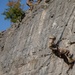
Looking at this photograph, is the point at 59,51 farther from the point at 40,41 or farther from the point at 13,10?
the point at 13,10

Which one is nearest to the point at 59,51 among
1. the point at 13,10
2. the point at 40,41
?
the point at 40,41

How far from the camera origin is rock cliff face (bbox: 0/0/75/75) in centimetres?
2472

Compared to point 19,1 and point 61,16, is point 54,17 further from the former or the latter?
point 19,1

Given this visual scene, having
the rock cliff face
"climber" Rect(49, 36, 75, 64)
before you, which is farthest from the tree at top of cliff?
"climber" Rect(49, 36, 75, 64)

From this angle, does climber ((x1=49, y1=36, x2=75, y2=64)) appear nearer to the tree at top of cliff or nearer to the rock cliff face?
the rock cliff face

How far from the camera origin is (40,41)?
2823 centimetres

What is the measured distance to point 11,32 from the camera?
37.4 m

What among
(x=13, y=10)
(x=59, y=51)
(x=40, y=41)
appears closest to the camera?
(x=59, y=51)

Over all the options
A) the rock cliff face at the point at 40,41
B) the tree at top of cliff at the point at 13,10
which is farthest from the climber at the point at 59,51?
the tree at top of cliff at the point at 13,10

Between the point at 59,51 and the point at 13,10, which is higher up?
the point at 13,10

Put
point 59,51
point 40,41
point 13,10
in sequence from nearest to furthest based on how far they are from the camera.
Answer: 1. point 59,51
2. point 40,41
3. point 13,10

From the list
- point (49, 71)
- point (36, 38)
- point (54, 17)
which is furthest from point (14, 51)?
point (49, 71)

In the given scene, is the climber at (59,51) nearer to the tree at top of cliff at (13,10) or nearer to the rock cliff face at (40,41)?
the rock cliff face at (40,41)

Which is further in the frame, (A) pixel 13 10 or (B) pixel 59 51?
(A) pixel 13 10
